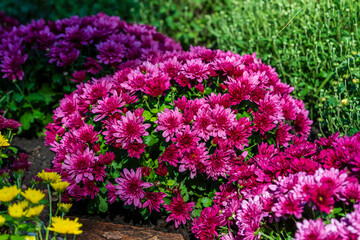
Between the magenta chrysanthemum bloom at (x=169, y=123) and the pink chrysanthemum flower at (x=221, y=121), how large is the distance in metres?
0.21

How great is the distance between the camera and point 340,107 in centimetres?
303

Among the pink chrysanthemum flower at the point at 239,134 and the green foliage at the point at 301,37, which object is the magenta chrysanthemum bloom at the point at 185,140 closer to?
the pink chrysanthemum flower at the point at 239,134

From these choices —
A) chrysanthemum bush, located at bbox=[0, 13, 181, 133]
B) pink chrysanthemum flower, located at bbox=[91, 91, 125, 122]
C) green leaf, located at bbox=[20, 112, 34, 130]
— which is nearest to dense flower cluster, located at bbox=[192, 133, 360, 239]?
pink chrysanthemum flower, located at bbox=[91, 91, 125, 122]

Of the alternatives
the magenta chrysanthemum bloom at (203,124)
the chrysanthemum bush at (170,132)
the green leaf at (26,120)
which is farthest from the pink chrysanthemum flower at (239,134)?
the green leaf at (26,120)

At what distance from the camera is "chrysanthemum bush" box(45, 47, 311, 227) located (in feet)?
7.55

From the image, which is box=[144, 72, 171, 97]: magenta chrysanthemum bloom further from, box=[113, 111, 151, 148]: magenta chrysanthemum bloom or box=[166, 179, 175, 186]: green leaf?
box=[166, 179, 175, 186]: green leaf

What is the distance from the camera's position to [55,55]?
3.39 metres

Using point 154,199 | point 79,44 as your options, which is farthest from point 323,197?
point 79,44

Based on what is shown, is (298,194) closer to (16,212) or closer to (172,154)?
(172,154)

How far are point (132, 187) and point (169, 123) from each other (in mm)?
482

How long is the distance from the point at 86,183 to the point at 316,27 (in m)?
2.55

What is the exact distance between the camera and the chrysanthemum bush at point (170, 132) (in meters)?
2.30

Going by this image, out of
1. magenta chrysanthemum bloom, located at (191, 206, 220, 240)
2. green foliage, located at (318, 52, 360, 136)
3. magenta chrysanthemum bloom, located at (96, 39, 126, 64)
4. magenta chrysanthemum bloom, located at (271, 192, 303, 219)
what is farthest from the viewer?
magenta chrysanthemum bloom, located at (96, 39, 126, 64)

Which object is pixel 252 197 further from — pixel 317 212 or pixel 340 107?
pixel 340 107
